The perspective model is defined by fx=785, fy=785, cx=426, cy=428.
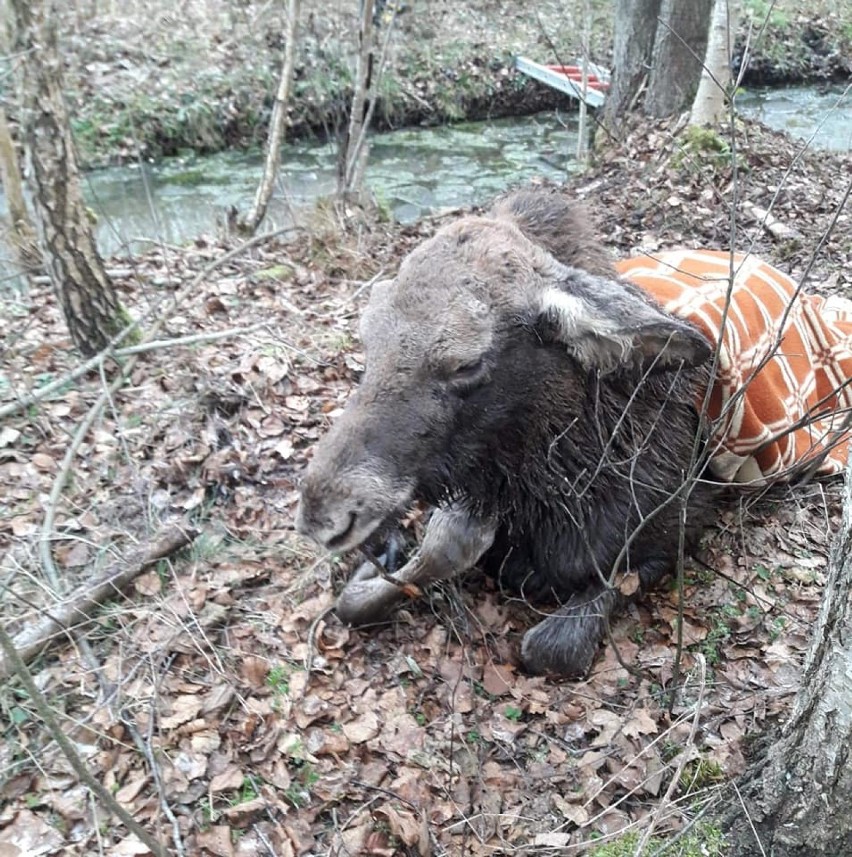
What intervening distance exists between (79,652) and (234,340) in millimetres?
3013

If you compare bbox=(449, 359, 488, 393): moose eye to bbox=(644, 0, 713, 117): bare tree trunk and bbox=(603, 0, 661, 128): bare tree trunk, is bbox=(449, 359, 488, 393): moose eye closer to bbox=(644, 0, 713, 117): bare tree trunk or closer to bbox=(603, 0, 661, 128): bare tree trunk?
bbox=(644, 0, 713, 117): bare tree trunk

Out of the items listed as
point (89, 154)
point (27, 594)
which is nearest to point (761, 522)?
point (27, 594)

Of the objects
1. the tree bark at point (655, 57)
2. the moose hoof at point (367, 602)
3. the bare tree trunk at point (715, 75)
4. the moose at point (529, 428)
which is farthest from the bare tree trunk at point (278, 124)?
the moose hoof at point (367, 602)

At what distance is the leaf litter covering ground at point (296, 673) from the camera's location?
3.16m

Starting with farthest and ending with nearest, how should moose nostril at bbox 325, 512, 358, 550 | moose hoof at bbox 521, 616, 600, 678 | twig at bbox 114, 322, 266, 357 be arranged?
1. twig at bbox 114, 322, 266, 357
2. moose hoof at bbox 521, 616, 600, 678
3. moose nostril at bbox 325, 512, 358, 550

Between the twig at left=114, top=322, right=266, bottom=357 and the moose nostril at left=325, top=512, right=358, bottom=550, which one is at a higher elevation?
the twig at left=114, top=322, right=266, bottom=357

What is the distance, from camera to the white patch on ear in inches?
136

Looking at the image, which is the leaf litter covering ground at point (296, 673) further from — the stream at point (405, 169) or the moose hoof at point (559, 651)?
the stream at point (405, 169)

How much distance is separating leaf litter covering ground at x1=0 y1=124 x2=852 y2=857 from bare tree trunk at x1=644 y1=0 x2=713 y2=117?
266 inches

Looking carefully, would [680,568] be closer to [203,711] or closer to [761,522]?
[761,522]

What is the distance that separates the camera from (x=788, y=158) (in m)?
8.91

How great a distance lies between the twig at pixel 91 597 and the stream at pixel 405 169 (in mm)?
7190

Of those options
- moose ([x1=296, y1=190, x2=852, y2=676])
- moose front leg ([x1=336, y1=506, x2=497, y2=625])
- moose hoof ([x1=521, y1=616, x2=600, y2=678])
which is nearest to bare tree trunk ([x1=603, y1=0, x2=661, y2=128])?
moose ([x1=296, y1=190, x2=852, y2=676])

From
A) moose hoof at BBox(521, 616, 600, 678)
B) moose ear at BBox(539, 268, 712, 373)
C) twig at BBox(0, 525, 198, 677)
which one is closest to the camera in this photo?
moose ear at BBox(539, 268, 712, 373)
